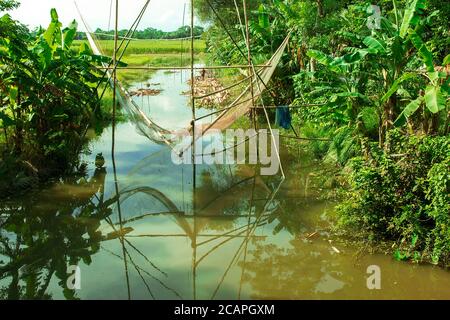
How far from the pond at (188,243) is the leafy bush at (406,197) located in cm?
22

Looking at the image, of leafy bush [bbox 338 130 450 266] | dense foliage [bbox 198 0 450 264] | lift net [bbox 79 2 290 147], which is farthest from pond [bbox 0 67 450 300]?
lift net [bbox 79 2 290 147]

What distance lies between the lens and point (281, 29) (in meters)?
9.12

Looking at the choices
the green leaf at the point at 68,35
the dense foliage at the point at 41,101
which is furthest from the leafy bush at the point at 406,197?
the green leaf at the point at 68,35

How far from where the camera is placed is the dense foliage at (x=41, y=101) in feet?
17.3

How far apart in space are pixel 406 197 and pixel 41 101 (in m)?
4.21

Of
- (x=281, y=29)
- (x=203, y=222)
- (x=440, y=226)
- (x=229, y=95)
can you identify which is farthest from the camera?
(x=229, y=95)

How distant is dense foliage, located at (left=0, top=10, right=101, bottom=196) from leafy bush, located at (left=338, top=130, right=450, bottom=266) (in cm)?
366

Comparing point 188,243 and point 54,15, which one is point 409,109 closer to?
point 188,243

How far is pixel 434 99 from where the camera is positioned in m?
3.88

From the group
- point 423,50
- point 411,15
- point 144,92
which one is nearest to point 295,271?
point 423,50

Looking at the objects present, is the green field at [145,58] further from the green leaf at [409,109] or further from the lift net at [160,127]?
the green leaf at [409,109]

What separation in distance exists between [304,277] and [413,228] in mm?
979
